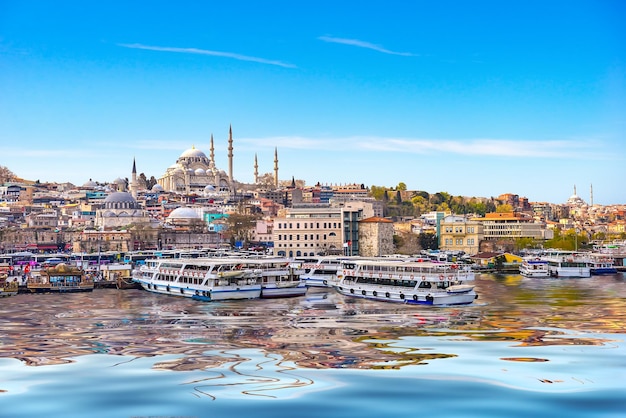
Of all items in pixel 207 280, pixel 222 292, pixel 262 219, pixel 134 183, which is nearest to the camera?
pixel 222 292

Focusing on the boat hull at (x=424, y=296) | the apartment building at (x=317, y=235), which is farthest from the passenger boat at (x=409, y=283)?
the apartment building at (x=317, y=235)

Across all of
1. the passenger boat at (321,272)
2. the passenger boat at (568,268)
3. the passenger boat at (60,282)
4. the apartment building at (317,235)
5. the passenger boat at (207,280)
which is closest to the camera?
the passenger boat at (207,280)

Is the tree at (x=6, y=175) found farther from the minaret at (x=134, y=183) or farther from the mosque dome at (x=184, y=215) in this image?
the mosque dome at (x=184, y=215)

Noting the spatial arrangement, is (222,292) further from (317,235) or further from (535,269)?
(317,235)

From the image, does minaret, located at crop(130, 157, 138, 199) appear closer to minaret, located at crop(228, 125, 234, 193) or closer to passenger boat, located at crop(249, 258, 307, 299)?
minaret, located at crop(228, 125, 234, 193)

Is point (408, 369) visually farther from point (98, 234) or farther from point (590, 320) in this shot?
point (98, 234)

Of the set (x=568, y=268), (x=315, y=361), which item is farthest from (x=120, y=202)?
(x=315, y=361)

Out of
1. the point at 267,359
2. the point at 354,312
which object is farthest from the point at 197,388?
the point at 354,312
